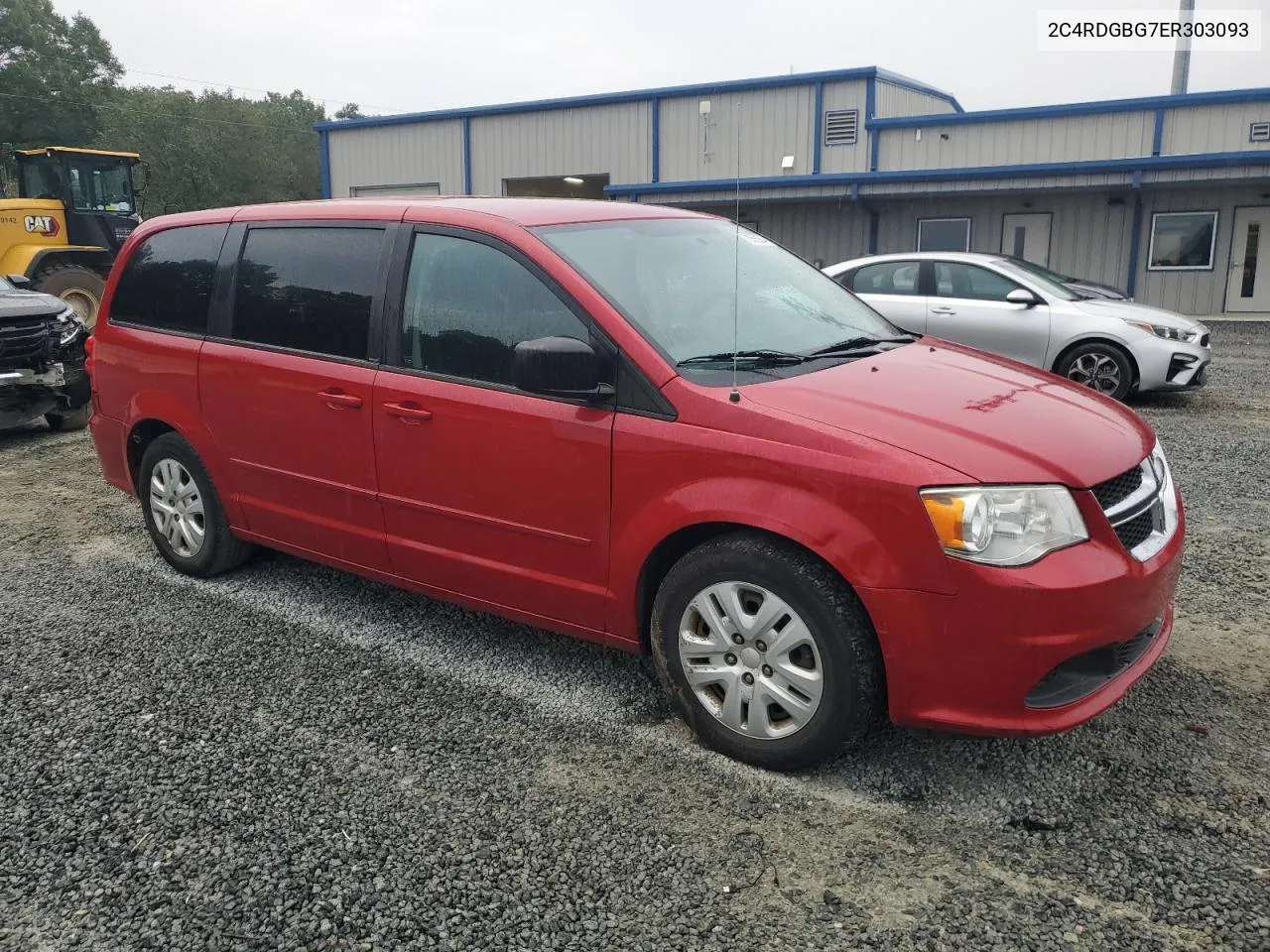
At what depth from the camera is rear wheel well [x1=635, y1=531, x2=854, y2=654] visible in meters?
3.15

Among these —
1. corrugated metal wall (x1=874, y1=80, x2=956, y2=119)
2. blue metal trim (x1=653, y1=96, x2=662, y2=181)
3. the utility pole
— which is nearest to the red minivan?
corrugated metal wall (x1=874, y1=80, x2=956, y2=119)

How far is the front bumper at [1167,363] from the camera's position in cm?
966

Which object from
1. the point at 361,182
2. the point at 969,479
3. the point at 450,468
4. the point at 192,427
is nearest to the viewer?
the point at 969,479

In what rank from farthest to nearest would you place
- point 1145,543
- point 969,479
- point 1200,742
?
1. point 1200,742
2. point 1145,543
3. point 969,479

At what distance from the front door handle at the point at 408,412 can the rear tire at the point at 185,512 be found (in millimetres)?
1437

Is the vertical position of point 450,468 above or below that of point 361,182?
below

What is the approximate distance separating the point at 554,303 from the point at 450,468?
2.40 feet

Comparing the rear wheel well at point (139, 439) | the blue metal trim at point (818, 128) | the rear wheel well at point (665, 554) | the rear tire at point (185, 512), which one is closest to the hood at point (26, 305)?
the rear wheel well at point (139, 439)

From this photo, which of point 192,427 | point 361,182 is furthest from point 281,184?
point 192,427

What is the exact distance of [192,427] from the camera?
4742 mm

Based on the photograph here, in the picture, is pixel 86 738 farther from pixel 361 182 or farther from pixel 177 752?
pixel 361 182

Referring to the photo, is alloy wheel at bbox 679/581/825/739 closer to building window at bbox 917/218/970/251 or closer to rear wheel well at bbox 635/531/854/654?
rear wheel well at bbox 635/531/854/654

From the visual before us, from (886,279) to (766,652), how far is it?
A: 8.52 meters

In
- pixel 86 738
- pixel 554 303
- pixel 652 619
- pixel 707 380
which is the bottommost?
pixel 86 738
